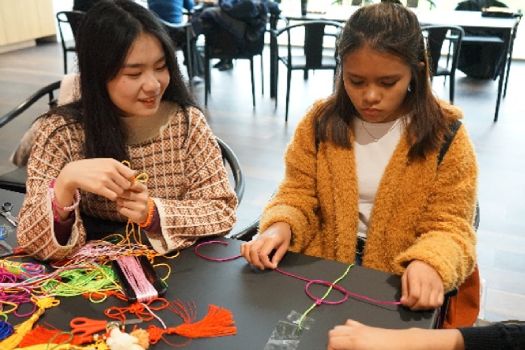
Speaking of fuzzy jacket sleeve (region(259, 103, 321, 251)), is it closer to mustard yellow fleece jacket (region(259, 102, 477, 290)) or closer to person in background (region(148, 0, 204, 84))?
mustard yellow fleece jacket (region(259, 102, 477, 290))

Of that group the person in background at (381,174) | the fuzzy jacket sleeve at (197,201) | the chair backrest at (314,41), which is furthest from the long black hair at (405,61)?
the chair backrest at (314,41)

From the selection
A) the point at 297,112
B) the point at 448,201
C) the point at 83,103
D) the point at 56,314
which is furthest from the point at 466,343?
the point at 297,112

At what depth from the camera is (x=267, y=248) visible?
111 cm

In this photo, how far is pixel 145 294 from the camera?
99 centimetres

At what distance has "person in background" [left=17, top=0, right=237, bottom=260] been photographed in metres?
A: 1.13

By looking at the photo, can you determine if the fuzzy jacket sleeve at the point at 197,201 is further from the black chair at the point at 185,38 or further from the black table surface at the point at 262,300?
the black chair at the point at 185,38

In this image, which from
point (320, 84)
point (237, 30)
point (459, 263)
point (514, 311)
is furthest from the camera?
point (320, 84)

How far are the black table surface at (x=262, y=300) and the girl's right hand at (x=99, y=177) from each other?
187 millimetres

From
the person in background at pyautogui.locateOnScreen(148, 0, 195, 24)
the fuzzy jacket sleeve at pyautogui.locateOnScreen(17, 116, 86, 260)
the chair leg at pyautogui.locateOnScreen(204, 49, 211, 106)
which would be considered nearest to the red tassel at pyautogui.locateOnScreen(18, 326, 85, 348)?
the fuzzy jacket sleeve at pyautogui.locateOnScreen(17, 116, 86, 260)

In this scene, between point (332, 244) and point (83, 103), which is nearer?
point (83, 103)

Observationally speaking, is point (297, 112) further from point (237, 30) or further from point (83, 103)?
point (83, 103)

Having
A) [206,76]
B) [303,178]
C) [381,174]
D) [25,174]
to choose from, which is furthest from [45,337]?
[206,76]

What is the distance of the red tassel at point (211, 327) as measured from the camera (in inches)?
35.5

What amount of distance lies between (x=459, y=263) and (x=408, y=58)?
1.53 feet
